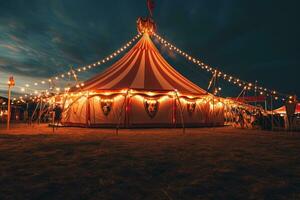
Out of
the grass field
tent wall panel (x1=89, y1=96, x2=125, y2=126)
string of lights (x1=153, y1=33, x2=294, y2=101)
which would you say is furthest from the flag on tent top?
the grass field

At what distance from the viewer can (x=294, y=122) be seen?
1208 cm

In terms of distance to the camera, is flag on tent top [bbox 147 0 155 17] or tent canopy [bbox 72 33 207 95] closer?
tent canopy [bbox 72 33 207 95]

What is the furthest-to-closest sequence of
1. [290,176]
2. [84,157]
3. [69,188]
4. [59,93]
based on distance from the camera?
[59,93]
[84,157]
[290,176]
[69,188]

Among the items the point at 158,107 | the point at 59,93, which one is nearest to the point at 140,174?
the point at 158,107

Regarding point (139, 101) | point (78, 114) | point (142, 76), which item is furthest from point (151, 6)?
point (78, 114)

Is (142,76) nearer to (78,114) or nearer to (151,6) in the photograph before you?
(78,114)

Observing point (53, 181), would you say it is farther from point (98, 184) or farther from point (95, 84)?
point (95, 84)

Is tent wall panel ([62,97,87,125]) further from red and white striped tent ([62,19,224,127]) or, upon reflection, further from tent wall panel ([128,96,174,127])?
tent wall panel ([128,96,174,127])

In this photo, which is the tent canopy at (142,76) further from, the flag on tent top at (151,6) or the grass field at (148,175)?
the grass field at (148,175)

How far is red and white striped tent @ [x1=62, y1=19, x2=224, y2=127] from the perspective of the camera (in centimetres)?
1141

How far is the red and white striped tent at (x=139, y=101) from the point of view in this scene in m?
11.4

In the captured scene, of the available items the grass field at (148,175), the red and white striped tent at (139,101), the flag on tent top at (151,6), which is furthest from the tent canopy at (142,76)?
the grass field at (148,175)

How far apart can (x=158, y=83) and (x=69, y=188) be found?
9.67m

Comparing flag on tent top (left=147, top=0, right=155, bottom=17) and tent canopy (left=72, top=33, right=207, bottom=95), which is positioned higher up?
flag on tent top (left=147, top=0, right=155, bottom=17)
